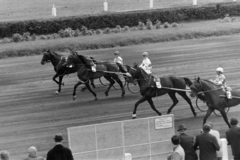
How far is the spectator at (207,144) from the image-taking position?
1144cm

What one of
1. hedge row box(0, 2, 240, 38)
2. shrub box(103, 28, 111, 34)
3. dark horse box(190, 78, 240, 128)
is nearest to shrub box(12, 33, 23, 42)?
hedge row box(0, 2, 240, 38)

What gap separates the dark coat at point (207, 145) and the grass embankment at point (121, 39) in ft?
68.3

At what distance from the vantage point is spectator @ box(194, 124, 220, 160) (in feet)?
37.5

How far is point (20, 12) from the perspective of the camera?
40188 mm

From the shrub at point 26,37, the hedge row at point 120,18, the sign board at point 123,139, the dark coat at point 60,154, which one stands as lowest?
the sign board at point 123,139

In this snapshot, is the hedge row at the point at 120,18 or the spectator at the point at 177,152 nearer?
the spectator at the point at 177,152

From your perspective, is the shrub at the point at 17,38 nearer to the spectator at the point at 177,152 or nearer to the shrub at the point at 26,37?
the shrub at the point at 26,37

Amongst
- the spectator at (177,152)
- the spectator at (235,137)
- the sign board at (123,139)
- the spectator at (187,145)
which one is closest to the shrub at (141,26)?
the sign board at (123,139)

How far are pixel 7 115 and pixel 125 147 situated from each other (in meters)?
7.81

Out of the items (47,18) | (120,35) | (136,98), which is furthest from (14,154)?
(47,18)

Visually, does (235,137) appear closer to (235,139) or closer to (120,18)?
(235,139)

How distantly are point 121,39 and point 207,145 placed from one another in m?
22.0

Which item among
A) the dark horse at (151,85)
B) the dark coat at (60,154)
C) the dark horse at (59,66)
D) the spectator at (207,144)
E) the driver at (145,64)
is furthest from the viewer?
the dark horse at (59,66)

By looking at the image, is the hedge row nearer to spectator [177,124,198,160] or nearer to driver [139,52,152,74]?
driver [139,52,152,74]
